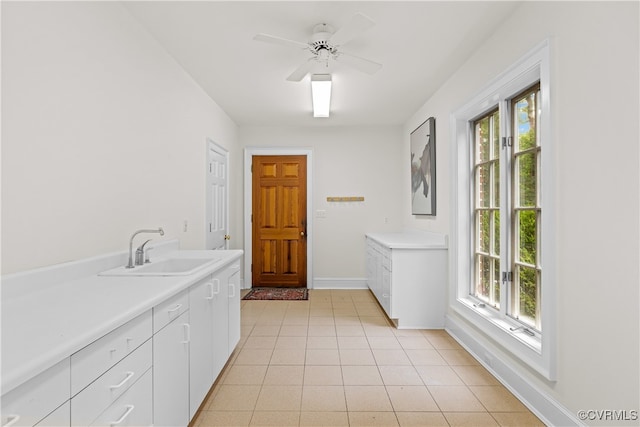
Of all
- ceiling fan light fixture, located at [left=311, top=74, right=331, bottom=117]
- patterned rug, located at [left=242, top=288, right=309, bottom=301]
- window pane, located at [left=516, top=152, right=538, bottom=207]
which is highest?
ceiling fan light fixture, located at [left=311, top=74, right=331, bottom=117]

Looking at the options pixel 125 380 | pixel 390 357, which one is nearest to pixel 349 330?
pixel 390 357

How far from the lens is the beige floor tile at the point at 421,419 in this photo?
6.31 ft

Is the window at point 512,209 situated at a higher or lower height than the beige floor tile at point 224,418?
higher

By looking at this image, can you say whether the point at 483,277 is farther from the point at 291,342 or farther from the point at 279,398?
the point at 279,398

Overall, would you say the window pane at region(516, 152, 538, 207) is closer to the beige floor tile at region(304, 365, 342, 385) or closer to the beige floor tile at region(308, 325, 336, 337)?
the beige floor tile at region(304, 365, 342, 385)

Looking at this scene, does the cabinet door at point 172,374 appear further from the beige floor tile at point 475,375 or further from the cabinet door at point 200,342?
the beige floor tile at point 475,375

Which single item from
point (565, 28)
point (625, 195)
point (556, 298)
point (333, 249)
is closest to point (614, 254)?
point (625, 195)

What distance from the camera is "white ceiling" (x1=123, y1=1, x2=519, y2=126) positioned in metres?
2.20

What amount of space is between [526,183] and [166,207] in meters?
2.79

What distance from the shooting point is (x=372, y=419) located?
197 cm

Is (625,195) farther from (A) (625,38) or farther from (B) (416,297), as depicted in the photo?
(B) (416,297)

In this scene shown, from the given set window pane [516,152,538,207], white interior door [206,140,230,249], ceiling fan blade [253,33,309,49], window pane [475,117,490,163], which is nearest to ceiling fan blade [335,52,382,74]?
ceiling fan blade [253,33,309,49]

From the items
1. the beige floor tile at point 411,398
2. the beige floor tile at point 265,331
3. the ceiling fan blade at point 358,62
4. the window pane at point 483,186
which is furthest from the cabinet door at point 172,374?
the window pane at point 483,186

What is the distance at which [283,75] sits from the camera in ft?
10.8
